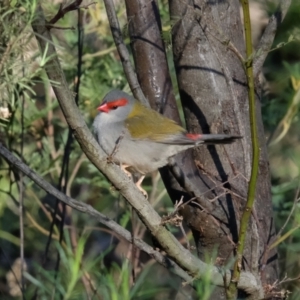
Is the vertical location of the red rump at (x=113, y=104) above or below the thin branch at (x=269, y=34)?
below

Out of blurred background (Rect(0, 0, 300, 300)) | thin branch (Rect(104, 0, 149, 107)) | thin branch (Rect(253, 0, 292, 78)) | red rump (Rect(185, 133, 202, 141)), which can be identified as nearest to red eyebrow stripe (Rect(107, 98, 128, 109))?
blurred background (Rect(0, 0, 300, 300))

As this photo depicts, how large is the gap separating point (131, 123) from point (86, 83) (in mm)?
1356

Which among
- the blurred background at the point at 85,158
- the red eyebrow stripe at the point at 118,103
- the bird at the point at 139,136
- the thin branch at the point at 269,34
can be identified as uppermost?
the thin branch at the point at 269,34

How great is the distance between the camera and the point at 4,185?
4938 millimetres

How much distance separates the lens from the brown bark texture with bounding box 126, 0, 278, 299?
3266mm

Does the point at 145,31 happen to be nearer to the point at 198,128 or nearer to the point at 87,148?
the point at 198,128

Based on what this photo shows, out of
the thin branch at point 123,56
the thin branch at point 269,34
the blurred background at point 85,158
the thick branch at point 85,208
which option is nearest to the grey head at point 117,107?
the blurred background at point 85,158

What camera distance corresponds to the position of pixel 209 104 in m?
3.36

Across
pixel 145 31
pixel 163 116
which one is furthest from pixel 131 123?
pixel 145 31

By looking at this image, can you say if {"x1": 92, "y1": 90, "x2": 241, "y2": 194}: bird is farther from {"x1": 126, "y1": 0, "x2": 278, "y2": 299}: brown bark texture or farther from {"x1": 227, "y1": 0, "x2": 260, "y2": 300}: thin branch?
{"x1": 227, "y1": 0, "x2": 260, "y2": 300}: thin branch

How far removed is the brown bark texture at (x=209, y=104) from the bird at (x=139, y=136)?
0.10 meters

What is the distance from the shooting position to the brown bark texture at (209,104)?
10.7 feet

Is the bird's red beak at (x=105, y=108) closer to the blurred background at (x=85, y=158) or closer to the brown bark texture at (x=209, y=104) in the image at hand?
the blurred background at (x=85, y=158)

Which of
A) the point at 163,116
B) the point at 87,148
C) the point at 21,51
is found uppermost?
the point at 21,51
